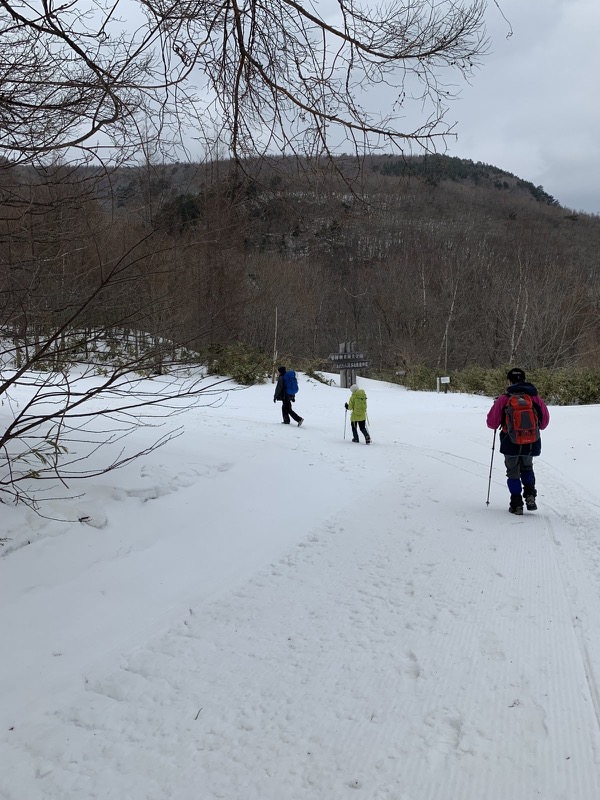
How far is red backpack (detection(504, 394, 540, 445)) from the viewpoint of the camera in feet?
20.1

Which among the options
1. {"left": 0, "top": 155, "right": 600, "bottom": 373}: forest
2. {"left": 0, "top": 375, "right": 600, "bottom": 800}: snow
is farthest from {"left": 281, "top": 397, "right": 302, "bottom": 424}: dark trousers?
{"left": 0, "top": 155, "right": 600, "bottom": 373}: forest

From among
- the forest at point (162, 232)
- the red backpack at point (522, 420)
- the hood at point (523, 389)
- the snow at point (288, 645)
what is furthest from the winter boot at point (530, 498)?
the forest at point (162, 232)

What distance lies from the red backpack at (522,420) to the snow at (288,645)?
0.99 metres

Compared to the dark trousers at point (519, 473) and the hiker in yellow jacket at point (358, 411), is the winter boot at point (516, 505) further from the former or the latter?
the hiker in yellow jacket at point (358, 411)

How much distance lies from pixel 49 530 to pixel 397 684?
122 inches

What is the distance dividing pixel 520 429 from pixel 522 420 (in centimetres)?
12

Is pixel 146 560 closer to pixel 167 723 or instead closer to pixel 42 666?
pixel 42 666

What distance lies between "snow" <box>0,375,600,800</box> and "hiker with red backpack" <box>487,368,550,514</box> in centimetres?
39

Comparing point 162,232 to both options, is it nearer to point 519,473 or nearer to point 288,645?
point 288,645

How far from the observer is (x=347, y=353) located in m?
23.8

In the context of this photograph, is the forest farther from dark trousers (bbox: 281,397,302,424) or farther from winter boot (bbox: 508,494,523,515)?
dark trousers (bbox: 281,397,302,424)

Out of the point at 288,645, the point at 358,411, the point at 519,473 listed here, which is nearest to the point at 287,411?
the point at 358,411

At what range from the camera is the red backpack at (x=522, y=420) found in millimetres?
6121

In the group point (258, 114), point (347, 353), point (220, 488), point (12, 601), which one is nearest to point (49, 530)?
point (12, 601)
